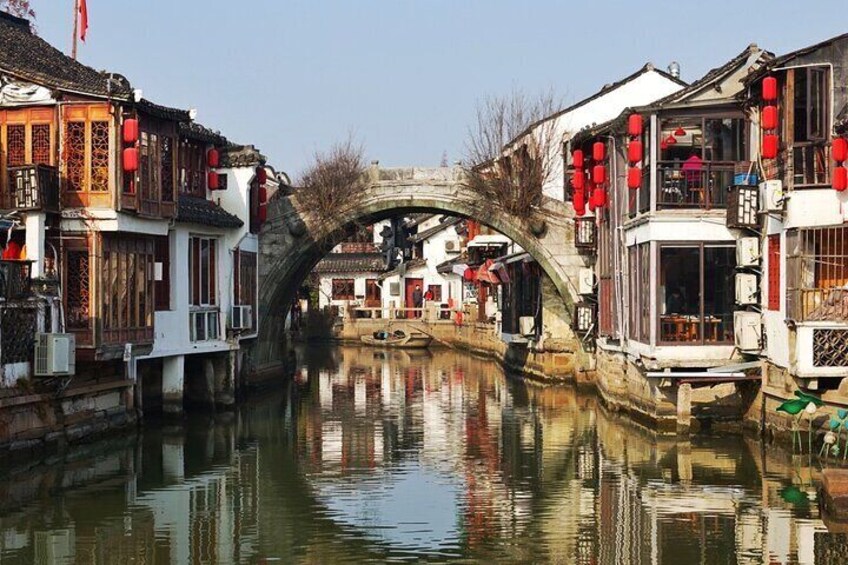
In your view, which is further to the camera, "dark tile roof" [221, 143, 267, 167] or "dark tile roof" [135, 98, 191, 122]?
"dark tile roof" [221, 143, 267, 167]

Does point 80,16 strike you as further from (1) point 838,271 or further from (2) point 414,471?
(1) point 838,271

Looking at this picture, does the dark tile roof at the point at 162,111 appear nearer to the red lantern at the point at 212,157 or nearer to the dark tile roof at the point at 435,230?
the red lantern at the point at 212,157

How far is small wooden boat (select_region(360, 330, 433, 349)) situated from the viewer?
6425cm

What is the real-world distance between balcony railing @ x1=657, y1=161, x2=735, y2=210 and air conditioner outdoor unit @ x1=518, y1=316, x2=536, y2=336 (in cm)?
1699

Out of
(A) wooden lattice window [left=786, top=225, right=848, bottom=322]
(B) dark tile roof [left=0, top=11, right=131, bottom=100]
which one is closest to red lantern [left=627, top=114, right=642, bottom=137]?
(A) wooden lattice window [left=786, top=225, right=848, bottom=322]

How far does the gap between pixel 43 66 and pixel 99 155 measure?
344 centimetres

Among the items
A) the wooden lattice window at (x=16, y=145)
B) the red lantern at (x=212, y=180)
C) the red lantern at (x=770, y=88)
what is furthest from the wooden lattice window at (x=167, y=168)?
the red lantern at (x=770, y=88)

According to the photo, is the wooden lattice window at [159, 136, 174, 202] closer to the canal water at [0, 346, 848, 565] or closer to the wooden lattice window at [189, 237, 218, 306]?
the wooden lattice window at [189, 237, 218, 306]

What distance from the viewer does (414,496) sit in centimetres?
2217

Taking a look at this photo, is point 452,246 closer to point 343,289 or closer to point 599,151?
point 343,289

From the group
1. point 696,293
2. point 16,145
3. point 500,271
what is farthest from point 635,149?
point 500,271

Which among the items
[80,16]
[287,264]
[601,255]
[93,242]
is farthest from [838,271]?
[80,16]

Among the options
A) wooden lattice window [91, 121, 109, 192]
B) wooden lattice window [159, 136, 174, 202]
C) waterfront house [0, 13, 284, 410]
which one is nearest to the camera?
waterfront house [0, 13, 284, 410]

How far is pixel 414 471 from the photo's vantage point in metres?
25.0
